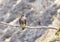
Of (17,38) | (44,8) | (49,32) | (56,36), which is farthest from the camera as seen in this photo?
(44,8)

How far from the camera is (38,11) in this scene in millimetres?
6223

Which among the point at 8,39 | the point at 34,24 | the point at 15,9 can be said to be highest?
the point at 15,9

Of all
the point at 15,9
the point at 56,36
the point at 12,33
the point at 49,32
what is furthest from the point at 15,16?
the point at 56,36

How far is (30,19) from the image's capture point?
619cm

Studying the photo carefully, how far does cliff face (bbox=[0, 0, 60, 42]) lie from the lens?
539cm

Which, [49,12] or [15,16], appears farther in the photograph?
[15,16]

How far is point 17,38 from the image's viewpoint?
Answer: 5.76 metres

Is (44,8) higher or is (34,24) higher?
(44,8)

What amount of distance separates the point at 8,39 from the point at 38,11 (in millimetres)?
1169

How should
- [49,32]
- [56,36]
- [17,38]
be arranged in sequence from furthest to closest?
[17,38]
[49,32]
[56,36]

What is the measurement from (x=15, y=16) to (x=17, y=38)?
105cm

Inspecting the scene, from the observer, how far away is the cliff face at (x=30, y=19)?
212 inches

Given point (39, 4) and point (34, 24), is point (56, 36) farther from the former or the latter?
point (39, 4)

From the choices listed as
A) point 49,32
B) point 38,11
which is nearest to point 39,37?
point 49,32
